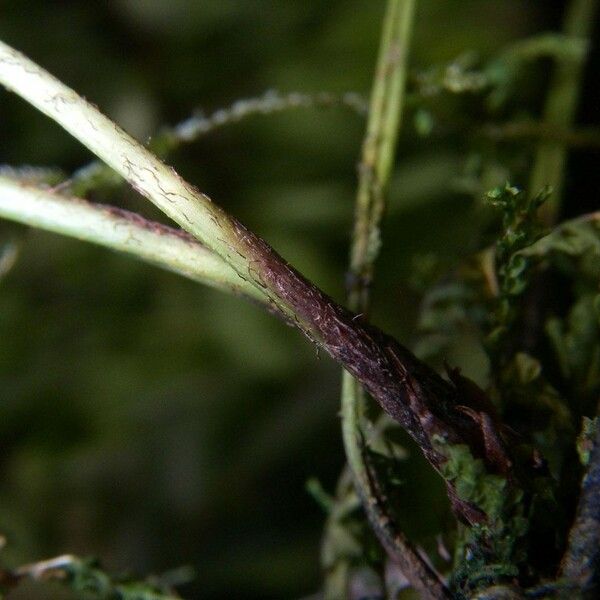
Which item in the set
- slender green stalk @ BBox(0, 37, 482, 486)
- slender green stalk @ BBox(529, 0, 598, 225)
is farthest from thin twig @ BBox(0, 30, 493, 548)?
slender green stalk @ BBox(529, 0, 598, 225)

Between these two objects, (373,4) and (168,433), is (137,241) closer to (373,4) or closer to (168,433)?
(168,433)

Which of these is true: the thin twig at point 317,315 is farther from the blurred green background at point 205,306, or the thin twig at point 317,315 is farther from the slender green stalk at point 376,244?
the blurred green background at point 205,306

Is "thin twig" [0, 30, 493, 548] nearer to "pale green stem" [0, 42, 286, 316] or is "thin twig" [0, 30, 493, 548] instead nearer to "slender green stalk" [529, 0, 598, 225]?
"pale green stem" [0, 42, 286, 316]

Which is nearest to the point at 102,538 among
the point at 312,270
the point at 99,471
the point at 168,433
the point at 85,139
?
the point at 99,471

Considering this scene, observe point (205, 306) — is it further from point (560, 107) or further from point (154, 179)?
point (154, 179)

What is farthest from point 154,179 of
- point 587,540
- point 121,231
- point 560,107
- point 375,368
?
point 560,107

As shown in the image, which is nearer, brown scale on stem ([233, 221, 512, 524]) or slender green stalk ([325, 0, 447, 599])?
brown scale on stem ([233, 221, 512, 524])
